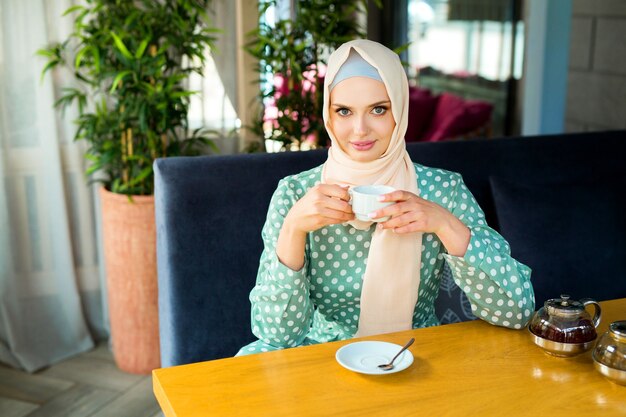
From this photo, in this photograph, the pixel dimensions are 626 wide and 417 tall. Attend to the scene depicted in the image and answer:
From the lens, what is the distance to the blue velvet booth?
2.08m

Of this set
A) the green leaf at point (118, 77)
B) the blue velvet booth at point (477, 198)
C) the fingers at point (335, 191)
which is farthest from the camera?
the green leaf at point (118, 77)

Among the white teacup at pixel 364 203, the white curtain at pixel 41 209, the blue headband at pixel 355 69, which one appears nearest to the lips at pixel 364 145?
the blue headband at pixel 355 69

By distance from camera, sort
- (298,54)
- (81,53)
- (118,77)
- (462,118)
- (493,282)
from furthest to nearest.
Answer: (462,118) < (298,54) < (81,53) < (118,77) < (493,282)

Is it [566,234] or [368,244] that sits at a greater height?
[368,244]

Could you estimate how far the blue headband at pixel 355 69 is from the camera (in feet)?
5.29

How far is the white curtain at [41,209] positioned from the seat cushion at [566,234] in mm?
1360

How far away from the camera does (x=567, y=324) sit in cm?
138

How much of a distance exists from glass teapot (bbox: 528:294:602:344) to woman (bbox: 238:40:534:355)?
120mm

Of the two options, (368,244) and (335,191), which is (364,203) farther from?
(368,244)

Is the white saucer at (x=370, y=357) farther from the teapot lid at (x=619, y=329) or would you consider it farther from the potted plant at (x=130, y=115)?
the potted plant at (x=130, y=115)

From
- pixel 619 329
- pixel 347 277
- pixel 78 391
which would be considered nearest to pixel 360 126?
pixel 347 277

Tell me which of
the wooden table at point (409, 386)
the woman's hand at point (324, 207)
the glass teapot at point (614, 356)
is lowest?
the wooden table at point (409, 386)

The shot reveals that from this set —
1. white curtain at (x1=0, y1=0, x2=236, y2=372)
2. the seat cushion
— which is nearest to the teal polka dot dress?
the seat cushion

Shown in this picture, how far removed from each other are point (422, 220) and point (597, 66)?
207cm
